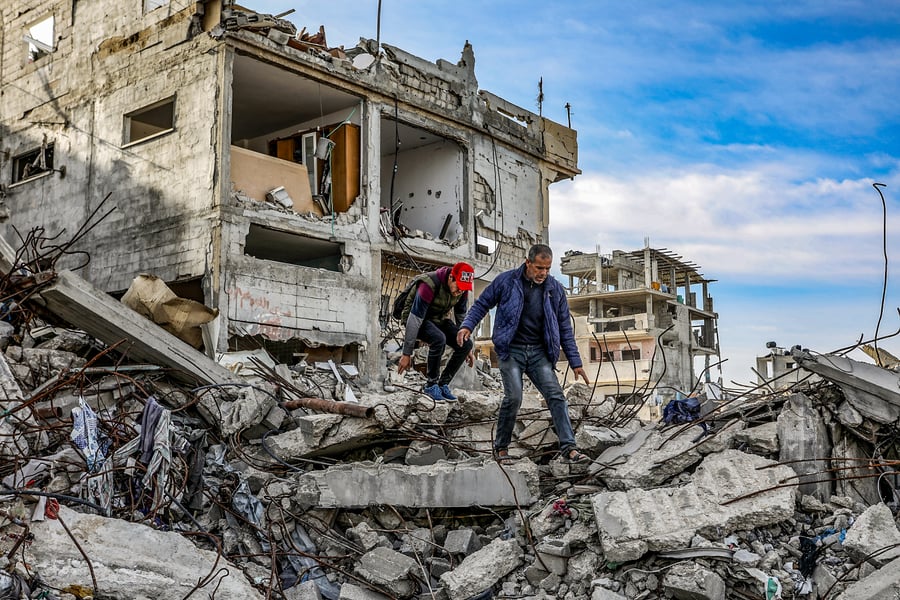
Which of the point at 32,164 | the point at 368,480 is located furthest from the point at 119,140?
the point at 368,480

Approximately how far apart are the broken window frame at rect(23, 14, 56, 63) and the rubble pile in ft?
33.8

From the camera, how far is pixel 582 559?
531cm

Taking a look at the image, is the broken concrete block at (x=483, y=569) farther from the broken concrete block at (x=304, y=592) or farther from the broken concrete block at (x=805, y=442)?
the broken concrete block at (x=805, y=442)

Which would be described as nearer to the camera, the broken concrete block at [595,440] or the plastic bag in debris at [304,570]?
the plastic bag in debris at [304,570]

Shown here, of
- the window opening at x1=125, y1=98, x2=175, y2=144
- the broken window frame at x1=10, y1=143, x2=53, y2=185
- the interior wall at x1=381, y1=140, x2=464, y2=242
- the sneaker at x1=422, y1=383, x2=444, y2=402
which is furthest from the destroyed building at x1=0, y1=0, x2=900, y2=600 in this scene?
the interior wall at x1=381, y1=140, x2=464, y2=242

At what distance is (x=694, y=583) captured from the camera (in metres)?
4.71

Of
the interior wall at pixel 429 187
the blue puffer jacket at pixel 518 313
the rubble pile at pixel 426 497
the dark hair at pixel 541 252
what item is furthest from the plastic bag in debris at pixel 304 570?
the interior wall at pixel 429 187

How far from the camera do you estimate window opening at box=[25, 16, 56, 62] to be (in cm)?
1585

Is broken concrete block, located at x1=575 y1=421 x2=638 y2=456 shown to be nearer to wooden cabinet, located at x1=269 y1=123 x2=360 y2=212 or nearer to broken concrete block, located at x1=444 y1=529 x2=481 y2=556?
broken concrete block, located at x1=444 y1=529 x2=481 y2=556

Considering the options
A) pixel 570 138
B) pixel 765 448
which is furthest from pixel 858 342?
Answer: pixel 570 138

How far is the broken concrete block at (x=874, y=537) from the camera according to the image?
4.82 m

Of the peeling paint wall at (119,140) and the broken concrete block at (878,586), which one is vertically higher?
the peeling paint wall at (119,140)

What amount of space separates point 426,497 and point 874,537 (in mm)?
2954

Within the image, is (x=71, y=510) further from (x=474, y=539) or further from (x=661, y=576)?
(x=661, y=576)
